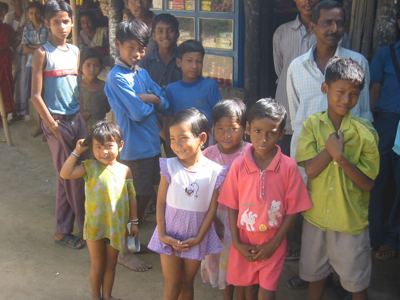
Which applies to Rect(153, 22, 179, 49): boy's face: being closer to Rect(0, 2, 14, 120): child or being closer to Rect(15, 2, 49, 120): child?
Rect(15, 2, 49, 120): child

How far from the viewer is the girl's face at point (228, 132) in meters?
2.69

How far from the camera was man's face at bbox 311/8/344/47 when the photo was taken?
2832 millimetres

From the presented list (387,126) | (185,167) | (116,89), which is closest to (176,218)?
(185,167)

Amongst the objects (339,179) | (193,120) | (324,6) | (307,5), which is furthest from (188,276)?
(307,5)

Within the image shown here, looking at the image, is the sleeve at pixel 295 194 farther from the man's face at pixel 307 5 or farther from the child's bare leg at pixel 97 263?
the man's face at pixel 307 5

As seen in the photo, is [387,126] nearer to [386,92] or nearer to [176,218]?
[386,92]

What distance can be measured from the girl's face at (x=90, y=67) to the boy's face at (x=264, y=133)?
233cm

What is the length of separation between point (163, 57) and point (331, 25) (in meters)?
1.40

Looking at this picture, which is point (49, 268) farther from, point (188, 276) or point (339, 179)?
point (339, 179)

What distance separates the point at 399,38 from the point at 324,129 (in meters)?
1.48

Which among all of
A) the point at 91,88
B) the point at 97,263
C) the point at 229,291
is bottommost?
the point at 229,291

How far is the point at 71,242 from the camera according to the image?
12.8 feet

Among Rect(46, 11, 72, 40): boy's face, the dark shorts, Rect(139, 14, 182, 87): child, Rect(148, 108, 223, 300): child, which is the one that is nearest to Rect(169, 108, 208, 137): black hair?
Rect(148, 108, 223, 300): child

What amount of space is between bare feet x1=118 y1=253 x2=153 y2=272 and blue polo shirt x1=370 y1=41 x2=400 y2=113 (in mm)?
1938
